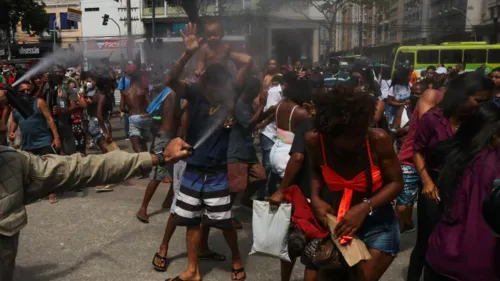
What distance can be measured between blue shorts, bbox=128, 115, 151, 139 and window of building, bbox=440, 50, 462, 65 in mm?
20027

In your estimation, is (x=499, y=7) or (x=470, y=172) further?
(x=499, y=7)

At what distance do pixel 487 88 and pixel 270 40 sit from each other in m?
2.35

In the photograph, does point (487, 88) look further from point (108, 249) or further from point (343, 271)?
point (108, 249)

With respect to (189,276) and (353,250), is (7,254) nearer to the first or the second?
(189,276)

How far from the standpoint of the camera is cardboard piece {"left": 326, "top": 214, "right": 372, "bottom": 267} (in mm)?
2698

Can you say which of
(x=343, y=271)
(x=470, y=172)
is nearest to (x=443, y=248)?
(x=470, y=172)

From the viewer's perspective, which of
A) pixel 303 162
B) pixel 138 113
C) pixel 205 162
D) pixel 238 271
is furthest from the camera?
pixel 138 113

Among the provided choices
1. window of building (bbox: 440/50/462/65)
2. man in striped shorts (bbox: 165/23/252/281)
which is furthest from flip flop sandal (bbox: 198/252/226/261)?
window of building (bbox: 440/50/462/65)

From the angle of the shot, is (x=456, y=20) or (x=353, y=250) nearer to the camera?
(x=353, y=250)

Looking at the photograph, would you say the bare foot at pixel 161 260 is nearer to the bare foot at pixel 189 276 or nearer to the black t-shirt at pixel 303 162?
the bare foot at pixel 189 276

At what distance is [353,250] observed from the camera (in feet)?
8.95

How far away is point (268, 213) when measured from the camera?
3.35 metres

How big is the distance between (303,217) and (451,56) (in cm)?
2321

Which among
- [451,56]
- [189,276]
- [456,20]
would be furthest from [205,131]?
[456,20]
